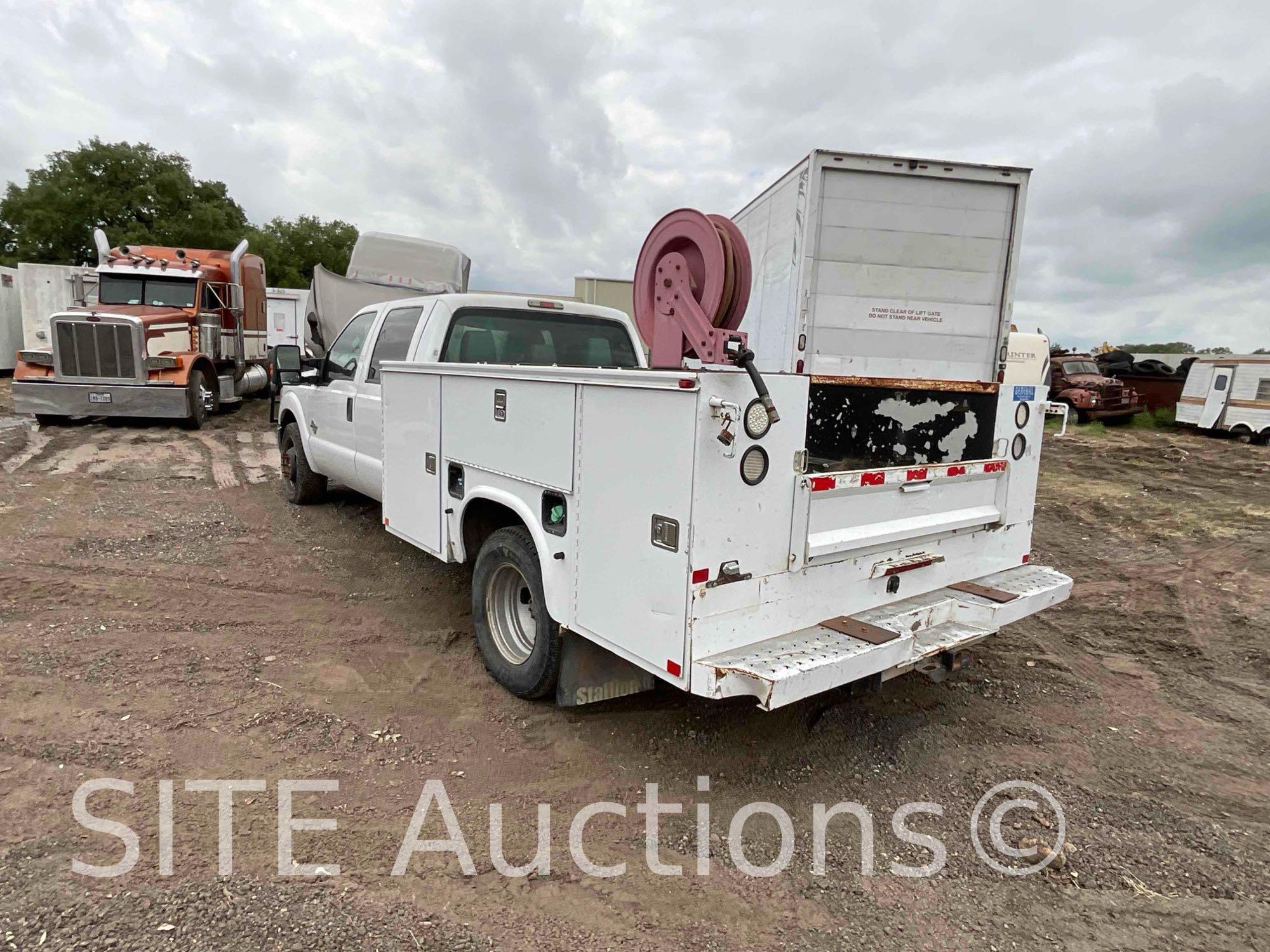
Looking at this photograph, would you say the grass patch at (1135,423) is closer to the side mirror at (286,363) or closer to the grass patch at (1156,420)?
the grass patch at (1156,420)

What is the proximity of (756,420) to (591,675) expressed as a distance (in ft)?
4.85

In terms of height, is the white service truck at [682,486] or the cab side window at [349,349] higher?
the cab side window at [349,349]

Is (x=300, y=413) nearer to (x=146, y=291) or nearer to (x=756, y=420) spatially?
(x=756, y=420)

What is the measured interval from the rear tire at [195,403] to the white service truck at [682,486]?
7.88 metres

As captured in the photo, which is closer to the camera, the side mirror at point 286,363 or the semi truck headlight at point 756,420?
the semi truck headlight at point 756,420

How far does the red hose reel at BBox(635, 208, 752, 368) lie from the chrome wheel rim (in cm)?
143

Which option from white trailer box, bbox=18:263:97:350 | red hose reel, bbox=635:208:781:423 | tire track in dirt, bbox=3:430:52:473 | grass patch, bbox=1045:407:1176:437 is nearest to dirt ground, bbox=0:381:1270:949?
red hose reel, bbox=635:208:781:423

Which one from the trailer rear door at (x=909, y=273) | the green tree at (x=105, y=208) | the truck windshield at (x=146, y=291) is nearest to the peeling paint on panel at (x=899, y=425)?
the trailer rear door at (x=909, y=273)

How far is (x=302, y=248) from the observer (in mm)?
53906

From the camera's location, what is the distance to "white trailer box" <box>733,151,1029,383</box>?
23.8 feet

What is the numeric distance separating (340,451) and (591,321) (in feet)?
8.11

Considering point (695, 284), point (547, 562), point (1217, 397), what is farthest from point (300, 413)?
point (1217, 397)

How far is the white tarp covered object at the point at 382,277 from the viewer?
11852 mm

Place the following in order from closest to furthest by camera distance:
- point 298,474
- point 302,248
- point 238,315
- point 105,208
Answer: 1. point 298,474
2. point 238,315
3. point 105,208
4. point 302,248
